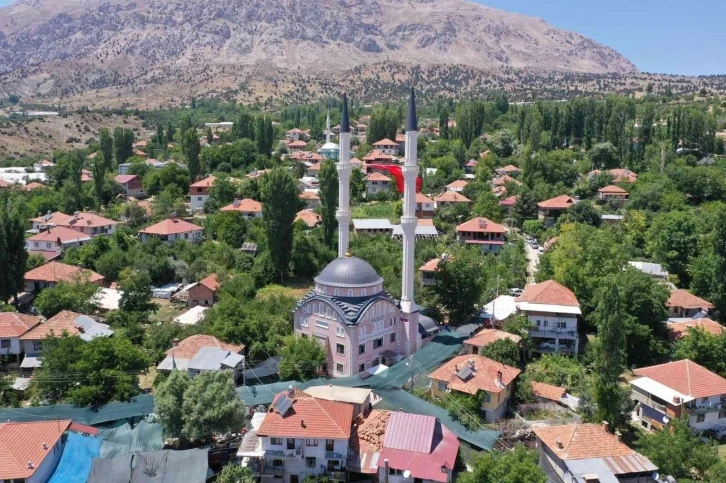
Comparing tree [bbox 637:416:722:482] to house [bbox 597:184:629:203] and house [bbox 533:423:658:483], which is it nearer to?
house [bbox 533:423:658:483]

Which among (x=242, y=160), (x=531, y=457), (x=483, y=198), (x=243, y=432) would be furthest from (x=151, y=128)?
(x=531, y=457)

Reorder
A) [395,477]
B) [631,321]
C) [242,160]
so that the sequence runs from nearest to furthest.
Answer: [395,477], [631,321], [242,160]

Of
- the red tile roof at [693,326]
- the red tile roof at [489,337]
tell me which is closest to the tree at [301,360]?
the red tile roof at [489,337]

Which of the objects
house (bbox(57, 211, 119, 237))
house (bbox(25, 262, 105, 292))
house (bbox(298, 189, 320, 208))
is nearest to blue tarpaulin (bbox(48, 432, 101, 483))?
house (bbox(25, 262, 105, 292))

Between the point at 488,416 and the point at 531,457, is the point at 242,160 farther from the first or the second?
the point at 531,457

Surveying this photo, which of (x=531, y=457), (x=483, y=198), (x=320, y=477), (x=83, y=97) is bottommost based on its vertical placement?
(x=320, y=477)

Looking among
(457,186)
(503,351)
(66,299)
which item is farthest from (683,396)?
(457,186)

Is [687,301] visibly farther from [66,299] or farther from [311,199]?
[66,299]
